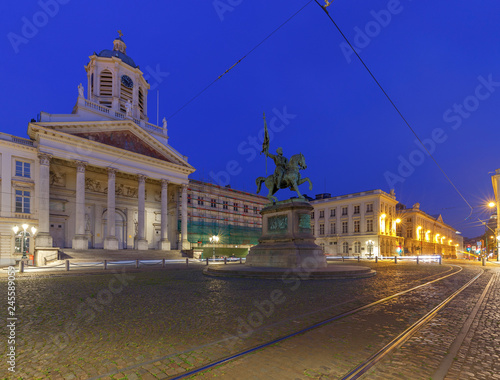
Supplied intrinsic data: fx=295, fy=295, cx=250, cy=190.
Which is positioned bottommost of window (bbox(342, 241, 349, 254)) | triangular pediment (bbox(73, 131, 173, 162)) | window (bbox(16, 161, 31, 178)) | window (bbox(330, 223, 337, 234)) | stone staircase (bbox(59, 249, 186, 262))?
window (bbox(342, 241, 349, 254))

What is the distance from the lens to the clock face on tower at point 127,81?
49.2 meters

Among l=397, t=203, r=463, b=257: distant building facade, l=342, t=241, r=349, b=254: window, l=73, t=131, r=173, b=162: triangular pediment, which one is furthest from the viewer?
l=397, t=203, r=463, b=257: distant building facade

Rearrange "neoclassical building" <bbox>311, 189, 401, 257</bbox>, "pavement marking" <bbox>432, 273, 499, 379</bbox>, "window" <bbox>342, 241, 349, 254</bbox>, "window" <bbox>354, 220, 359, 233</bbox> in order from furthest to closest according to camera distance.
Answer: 1. "window" <bbox>342, 241, 349, 254</bbox>
2. "window" <bbox>354, 220, 359, 233</bbox>
3. "neoclassical building" <bbox>311, 189, 401, 257</bbox>
4. "pavement marking" <bbox>432, 273, 499, 379</bbox>

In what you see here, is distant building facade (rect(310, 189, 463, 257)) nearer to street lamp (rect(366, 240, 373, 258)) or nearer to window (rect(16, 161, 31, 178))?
street lamp (rect(366, 240, 373, 258))

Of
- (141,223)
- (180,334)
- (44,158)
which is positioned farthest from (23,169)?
(180,334)

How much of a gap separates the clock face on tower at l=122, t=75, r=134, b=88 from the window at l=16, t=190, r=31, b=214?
24.7 meters

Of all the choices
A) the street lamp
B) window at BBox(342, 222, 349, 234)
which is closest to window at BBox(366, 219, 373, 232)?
the street lamp

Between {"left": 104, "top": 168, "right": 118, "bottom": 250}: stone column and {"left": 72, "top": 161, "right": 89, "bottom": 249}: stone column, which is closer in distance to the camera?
{"left": 72, "top": 161, "right": 89, "bottom": 249}: stone column

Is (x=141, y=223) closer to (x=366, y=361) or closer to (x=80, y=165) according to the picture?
(x=80, y=165)

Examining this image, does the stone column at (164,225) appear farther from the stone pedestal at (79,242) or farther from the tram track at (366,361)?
the tram track at (366,361)

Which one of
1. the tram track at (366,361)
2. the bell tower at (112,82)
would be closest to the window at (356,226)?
the bell tower at (112,82)

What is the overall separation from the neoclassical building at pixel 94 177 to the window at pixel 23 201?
0.29ft

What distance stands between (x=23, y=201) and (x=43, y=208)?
399 centimetres

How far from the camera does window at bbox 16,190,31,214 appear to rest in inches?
1262
